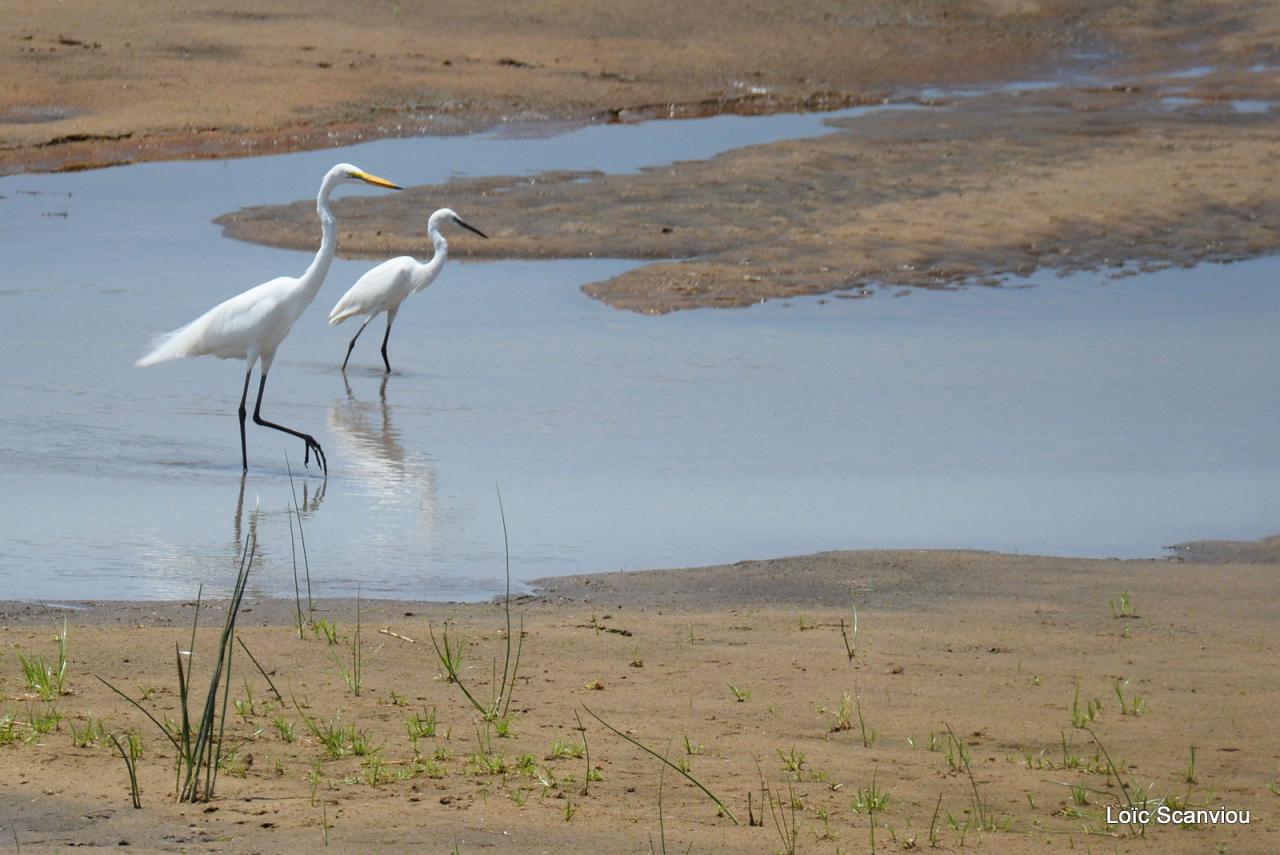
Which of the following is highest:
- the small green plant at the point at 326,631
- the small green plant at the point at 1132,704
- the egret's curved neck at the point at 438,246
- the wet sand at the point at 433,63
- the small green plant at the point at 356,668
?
the wet sand at the point at 433,63

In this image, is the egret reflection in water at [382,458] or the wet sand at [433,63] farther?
the wet sand at [433,63]

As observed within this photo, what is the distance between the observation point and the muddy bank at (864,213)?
13672 millimetres

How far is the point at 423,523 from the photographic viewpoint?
711 centimetres

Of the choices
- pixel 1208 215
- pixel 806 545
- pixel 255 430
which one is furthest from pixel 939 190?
pixel 806 545

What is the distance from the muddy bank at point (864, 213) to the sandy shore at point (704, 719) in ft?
23.0

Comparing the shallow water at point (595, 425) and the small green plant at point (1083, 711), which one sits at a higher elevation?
the shallow water at point (595, 425)

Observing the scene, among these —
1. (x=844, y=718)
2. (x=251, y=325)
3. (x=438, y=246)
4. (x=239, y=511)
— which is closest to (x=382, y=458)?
(x=251, y=325)

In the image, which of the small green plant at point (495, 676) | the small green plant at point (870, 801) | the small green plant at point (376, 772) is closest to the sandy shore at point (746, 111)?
the small green plant at point (495, 676)

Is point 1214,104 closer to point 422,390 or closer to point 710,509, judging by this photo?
point 422,390

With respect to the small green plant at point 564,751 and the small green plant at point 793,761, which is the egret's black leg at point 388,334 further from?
the small green plant at point 793,761

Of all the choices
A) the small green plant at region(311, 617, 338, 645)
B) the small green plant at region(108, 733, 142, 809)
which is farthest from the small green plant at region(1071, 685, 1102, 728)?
the small green plant at region(108, 733, 142, 809)

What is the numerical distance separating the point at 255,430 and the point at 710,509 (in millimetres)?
3088

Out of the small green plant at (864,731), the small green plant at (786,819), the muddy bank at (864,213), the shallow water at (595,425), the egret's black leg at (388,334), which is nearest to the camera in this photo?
the small green plant at (786,819)

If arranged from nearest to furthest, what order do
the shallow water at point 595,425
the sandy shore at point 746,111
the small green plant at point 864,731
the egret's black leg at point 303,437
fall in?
the small green plant at point 864,731 → the shallow water at point 595,425 → the egret's black leg at point 303,437 → the sandy shore at point 746,111
